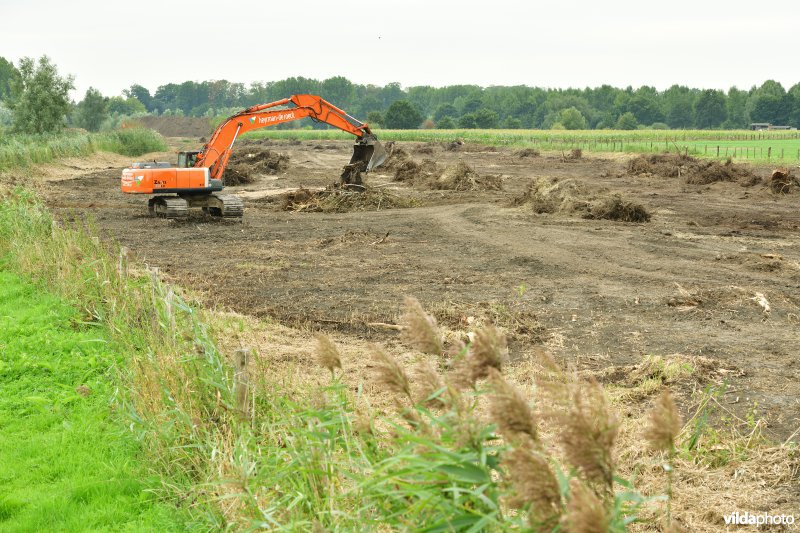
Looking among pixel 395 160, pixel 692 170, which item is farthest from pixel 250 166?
pixel 692 170

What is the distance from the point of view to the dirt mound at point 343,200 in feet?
82.0

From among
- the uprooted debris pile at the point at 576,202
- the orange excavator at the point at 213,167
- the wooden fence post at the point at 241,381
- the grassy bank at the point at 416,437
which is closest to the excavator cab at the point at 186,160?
the orange excavator at the point at 213,167

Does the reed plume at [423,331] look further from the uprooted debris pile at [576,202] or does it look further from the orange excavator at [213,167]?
the orange excavator at [213,167]

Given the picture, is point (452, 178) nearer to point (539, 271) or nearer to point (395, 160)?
point (395, 160)

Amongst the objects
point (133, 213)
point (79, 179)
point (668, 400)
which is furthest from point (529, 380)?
point (79, 179)

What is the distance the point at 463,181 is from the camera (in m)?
29.2

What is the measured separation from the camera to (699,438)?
716 cm

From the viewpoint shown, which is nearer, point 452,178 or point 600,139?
point 452,178

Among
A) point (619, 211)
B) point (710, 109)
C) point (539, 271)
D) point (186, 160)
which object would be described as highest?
point (710, 109)

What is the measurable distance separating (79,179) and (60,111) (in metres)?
20.3

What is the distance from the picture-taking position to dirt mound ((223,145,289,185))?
34.6 m

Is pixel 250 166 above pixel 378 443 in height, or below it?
above

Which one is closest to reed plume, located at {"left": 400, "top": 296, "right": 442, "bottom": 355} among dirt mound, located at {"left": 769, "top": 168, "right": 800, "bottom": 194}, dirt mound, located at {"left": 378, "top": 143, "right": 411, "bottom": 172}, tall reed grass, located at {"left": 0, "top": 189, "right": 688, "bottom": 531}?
tall reed grass, located at {"left": 0, "top": 189, "right": 688, "bottom": 531}

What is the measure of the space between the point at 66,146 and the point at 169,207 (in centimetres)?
2702
